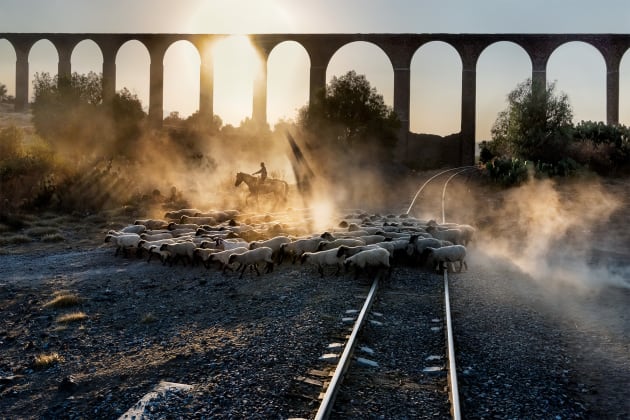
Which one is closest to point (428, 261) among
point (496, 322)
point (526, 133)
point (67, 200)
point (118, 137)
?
point (496, 322)

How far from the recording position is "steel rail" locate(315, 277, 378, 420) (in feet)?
15.7

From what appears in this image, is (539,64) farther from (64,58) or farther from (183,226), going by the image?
(64,58)

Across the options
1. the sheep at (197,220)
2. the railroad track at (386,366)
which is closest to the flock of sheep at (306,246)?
the sheep at (197,220)

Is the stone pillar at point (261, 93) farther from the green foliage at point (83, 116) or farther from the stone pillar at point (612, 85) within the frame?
the stone pillar at point (612, 85)

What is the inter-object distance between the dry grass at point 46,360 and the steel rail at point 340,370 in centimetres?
324

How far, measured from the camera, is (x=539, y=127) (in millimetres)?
34906

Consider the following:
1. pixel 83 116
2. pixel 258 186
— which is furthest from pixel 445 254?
pixel 83 116

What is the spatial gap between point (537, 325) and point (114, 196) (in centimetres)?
2071

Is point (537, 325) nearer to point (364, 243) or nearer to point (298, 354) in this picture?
point (298, 354)

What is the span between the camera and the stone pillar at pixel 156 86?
53.7 m

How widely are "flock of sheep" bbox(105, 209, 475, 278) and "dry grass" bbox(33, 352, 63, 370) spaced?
4.82 metres

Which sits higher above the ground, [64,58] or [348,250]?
[64,58]

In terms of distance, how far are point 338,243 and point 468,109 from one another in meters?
40.9

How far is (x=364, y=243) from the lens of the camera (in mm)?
12273
